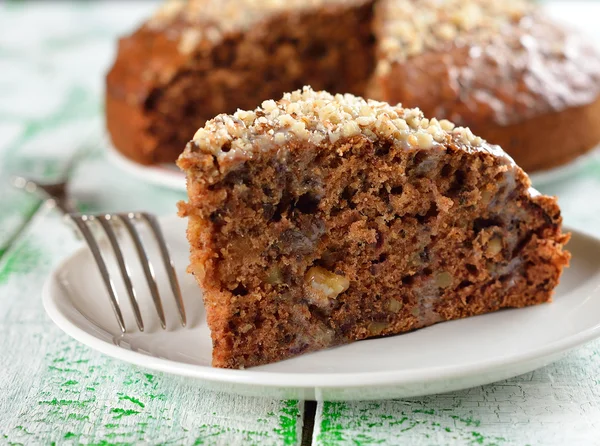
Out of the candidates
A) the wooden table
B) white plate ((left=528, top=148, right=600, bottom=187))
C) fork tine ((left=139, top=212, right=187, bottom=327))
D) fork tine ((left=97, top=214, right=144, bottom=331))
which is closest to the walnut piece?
the wooden table

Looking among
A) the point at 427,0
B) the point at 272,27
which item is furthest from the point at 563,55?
the point at 272,27

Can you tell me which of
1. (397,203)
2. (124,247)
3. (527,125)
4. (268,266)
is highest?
(397,203)

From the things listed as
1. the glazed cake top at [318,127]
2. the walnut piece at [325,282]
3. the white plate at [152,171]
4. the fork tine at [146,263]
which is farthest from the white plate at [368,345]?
the white plate at [152,171]

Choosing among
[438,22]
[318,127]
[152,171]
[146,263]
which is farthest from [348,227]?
[438,22]

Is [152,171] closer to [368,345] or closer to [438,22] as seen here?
[438,22]

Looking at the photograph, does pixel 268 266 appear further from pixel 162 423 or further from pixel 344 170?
pixel 162 423

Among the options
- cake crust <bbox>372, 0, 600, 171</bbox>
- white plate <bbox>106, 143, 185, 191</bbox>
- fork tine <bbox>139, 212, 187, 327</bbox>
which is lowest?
white plate <bbox>106, 143, 185, 191</bbox>

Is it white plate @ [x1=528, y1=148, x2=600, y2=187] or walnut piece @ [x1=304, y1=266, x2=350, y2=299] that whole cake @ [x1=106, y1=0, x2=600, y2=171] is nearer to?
white plate @ [x1=528, y1=148, x2=600, y2=187]
